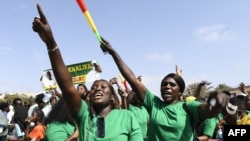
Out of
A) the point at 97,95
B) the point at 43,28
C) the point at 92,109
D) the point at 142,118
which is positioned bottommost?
the point at 142,118

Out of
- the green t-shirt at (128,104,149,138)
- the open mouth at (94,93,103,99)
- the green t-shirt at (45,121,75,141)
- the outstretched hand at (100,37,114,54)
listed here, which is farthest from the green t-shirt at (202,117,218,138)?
the open mouth at (94,93,103,99)

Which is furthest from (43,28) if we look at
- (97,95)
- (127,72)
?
(127,72)

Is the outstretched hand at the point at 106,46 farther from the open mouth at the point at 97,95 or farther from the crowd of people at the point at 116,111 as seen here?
the open mouth at the point at 97,95

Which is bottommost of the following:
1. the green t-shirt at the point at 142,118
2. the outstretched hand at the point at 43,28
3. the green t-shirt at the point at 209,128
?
the green t-shirt at the point at 209,128

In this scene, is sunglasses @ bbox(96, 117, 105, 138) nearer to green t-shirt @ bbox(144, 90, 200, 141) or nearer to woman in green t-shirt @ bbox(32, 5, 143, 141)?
woman in green t-shirt @ bbox(32, 5, 143, 141)

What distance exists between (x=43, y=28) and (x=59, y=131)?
1.38 m

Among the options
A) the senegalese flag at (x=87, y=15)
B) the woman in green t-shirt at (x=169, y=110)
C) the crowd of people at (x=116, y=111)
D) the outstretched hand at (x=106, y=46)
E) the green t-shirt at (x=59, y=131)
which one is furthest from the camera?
the outstretched hand at (x=106, y=46)

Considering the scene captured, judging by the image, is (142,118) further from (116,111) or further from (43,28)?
(43,28)

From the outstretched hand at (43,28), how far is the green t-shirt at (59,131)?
1254 millimetres

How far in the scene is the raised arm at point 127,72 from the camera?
390 centimetres

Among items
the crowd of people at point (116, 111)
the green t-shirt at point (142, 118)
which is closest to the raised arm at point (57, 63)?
the crowd of people at point (116, 111)

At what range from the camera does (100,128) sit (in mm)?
2783

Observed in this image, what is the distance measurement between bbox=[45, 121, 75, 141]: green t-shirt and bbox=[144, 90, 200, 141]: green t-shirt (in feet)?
2.75

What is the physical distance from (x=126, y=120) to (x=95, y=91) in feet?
1.16
